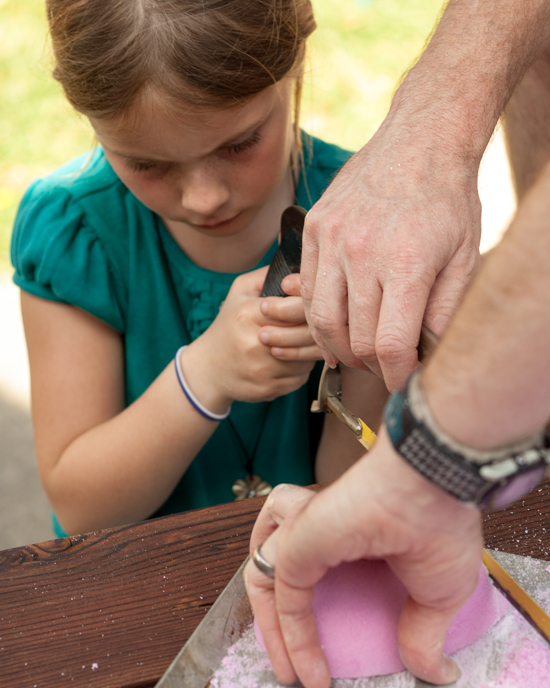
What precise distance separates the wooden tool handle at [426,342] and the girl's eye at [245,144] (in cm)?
50

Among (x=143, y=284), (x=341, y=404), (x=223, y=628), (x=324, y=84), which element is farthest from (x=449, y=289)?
(x=324, y=84)

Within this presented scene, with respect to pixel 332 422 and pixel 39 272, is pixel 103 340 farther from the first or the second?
pixel 332 422

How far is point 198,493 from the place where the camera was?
1.32m

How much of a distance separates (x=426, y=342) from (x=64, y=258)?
77 centimetres

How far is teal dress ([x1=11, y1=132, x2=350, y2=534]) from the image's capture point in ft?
3.76

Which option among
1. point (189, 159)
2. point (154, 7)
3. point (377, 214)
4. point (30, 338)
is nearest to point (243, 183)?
point (189, 159)

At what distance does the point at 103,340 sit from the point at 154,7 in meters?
0.59

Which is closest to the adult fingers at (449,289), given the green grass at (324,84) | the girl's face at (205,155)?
the girl's face at (205,155)

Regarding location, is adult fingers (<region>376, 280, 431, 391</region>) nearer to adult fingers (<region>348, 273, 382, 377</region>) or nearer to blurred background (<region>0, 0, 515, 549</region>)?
adult fingers (<region>348, 273, 382, 377</region>)

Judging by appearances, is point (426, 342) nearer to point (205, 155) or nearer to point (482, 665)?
point (482, 665)

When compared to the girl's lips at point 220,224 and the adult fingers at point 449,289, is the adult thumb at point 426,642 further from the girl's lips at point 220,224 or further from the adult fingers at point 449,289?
the girl's lips at point 220,224

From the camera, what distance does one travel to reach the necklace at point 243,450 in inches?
48.7

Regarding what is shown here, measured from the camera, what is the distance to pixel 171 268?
1.25 metres

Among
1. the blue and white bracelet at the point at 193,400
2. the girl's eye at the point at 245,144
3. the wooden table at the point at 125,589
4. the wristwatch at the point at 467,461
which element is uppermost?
the wristwatch at the point at 467,461
